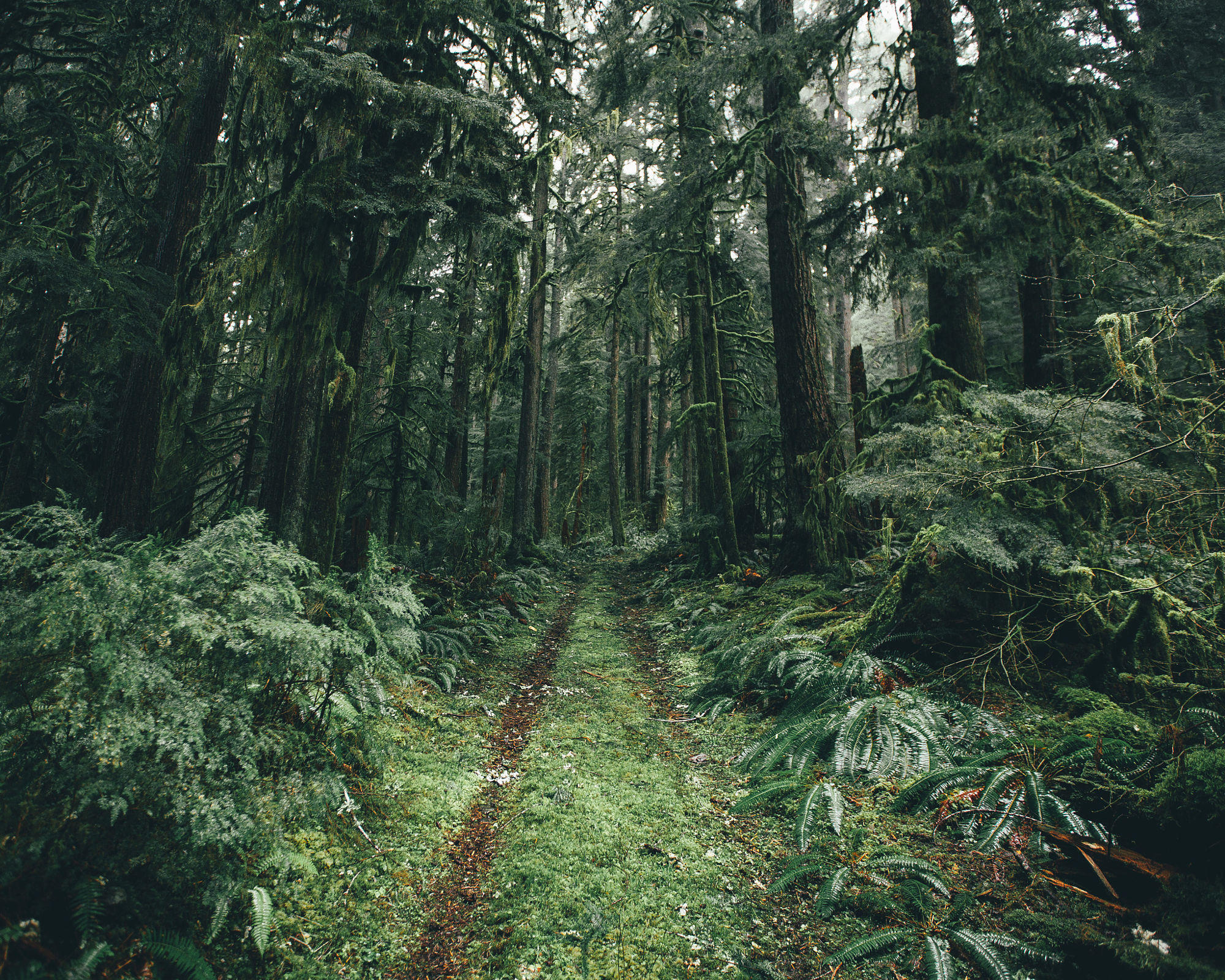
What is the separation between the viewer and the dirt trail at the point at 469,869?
2529 millimetres

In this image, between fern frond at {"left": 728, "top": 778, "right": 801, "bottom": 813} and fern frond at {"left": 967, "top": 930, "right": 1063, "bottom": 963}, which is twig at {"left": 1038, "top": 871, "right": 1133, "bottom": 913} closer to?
fern frond at {"left": 967, "top": 930, "right": 1063, "bottom": 963}

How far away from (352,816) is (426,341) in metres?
11.5

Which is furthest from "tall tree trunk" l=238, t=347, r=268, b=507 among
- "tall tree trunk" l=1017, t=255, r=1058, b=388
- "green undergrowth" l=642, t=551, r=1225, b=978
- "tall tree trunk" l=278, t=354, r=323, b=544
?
"tall tree trunk" l=1017, t=255, r=1058, b=388

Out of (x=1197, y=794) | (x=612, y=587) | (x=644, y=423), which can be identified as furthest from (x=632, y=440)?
(x=1197, y=794)

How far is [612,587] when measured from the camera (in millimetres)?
13633

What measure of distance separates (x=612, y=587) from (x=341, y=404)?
876 centimetres

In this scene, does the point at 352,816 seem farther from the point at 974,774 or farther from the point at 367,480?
the point at 367,480

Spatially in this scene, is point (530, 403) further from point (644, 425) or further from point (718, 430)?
point (644, 425)

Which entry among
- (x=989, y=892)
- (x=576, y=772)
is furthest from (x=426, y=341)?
(x=989, y=892)

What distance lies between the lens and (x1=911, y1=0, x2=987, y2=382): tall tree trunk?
7543 millimetres

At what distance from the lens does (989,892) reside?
2.46 metres

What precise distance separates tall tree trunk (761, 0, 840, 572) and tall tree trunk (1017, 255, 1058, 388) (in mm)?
4259

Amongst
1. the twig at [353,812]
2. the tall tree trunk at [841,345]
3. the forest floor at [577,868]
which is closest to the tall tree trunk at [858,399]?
the forest floor at [577,868]

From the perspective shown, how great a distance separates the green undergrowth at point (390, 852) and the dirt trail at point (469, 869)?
0.20 feet
